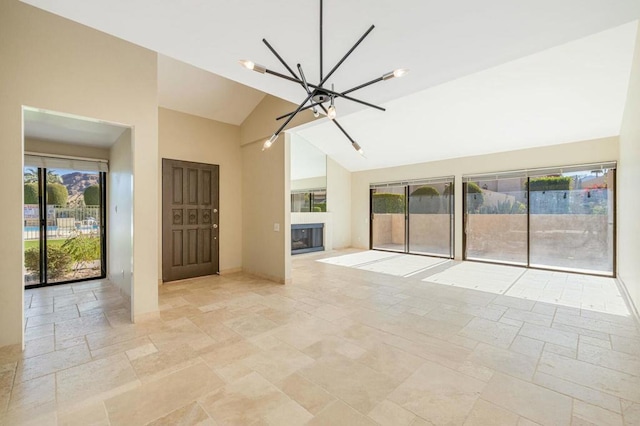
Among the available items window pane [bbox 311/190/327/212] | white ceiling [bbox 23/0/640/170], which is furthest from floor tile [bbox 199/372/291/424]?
window pane [bbox 311/190/327/212]

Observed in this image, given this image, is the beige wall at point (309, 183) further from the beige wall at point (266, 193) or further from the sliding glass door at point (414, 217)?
the beige wall at point (266, 193)

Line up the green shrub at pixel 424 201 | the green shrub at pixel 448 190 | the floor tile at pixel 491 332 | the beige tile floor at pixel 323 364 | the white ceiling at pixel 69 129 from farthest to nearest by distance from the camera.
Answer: the green shrub at pixel 424 201, the green shrub at pixel 448 190, the white ceiling at pixel 69 129, the floor tile at pixel 491 332, the beige tile floor at pixel 323 364

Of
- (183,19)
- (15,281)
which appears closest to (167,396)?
(15,281)

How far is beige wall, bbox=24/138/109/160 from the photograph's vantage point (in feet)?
14.4

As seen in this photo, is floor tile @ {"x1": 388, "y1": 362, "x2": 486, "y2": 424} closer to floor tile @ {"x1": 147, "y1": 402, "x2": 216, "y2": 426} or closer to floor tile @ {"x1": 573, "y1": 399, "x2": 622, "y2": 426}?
floor tile @ {"x1": 573, "y1": 399, "x2": 622, "y2": 426}

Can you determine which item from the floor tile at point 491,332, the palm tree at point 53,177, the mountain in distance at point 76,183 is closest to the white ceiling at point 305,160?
the mountain in distance at point 76,183

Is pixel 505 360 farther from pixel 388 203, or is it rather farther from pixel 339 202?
pixel 339 202

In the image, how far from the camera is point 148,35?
2.31 m

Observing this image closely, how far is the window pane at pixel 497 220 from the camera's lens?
6.34 meters

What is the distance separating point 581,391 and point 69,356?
4200 mm

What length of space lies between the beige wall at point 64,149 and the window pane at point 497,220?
8006 mm

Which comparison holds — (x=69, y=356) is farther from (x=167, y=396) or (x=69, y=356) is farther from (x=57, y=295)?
(x=57, y=295)

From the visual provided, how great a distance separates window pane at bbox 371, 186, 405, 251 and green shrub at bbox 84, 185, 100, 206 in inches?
280

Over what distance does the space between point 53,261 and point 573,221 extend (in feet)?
32.7
